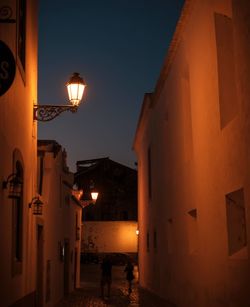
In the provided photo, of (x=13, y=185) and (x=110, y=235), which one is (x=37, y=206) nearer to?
(x=13, y=185)

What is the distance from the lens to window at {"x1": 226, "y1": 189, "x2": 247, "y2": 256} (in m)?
9.17

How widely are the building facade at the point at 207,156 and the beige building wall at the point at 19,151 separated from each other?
353 cm

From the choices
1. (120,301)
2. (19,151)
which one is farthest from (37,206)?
(120,301)

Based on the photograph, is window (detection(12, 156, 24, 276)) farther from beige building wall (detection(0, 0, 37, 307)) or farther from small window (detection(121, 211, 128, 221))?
small window (detection(121, 211, 128, 221))

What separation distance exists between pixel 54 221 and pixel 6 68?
13.4 m

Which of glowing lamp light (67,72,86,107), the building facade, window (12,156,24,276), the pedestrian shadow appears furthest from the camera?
the pedestrian shadow

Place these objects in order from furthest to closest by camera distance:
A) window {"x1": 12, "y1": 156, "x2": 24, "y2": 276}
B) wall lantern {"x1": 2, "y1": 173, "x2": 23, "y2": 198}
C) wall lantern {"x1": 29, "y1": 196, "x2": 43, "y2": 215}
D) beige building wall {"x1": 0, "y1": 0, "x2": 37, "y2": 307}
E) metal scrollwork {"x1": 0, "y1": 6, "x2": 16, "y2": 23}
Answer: wall lantern {"x1": 29, "y1": 196, "x2": 43, "y2": 215} < window {"x1": 12, "y1": 156, "x2": 24, "y2": 276} < beige building wall {"x1": 0, "y1": 0, "x2": 37, "y2": 307} < wall lantern {"x1": 2, "y1": 173, "x2": 23, "y2": 198} < metal scrollwork {"x1": 0, "y1": 6, "x2": 16, "y2": 23}

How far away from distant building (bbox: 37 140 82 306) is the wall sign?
9060 millimetres

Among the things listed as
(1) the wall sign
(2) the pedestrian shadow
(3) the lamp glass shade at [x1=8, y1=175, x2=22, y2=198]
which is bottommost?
(2) the pedestrian shadow

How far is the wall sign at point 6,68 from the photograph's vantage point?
6018 millimetres

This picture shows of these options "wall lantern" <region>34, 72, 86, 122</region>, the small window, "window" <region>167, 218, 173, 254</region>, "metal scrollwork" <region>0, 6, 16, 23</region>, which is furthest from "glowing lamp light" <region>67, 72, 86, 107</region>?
the small window

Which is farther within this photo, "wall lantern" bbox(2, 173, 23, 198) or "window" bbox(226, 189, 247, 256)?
"window" bbox(226, 189, 247, 256)

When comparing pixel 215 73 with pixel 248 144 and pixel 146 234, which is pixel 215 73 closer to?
pixel 248 144

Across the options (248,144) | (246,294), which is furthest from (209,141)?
(246,294)
